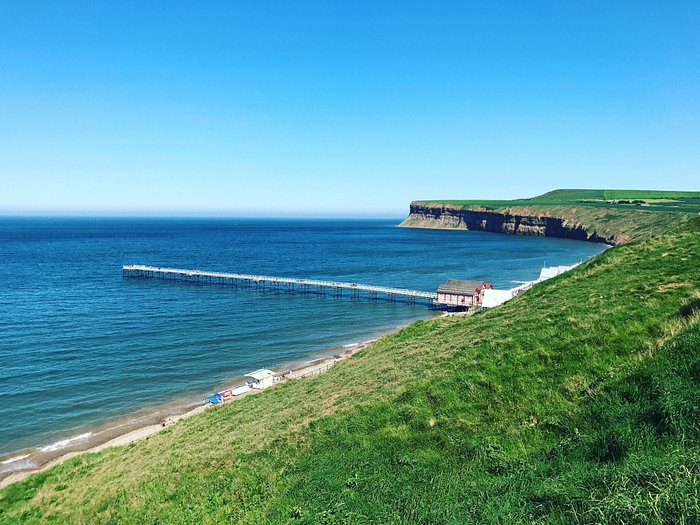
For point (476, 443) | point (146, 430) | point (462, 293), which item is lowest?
point (146, 430)

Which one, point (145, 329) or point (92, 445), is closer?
point (92, 445)

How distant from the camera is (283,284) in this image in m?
90.6

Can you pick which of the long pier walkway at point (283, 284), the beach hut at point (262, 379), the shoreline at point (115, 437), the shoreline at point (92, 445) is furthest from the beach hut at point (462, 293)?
the beach hut at point (262, 379)

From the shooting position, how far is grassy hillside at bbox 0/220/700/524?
29.1ft

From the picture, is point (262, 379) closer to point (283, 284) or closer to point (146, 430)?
point (146, 430)

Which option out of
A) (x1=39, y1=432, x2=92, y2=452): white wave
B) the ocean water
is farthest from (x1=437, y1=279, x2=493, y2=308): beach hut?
(x1=39, y1=432, x2=92, y2=452): white wave

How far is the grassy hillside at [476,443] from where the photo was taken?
8859 millimetres

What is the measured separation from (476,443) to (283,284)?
80.3 meters

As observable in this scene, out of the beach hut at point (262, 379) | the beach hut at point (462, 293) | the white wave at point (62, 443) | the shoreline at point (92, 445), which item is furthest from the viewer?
the beach hut at point (462, 293)

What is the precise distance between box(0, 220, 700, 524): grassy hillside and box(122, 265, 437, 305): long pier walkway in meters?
53.7

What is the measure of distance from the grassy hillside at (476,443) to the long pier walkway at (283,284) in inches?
2114

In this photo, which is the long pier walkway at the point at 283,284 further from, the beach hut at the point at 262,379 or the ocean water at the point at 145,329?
the beach hut at the point at 262,379

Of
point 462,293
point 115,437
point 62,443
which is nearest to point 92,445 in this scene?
point 115,437

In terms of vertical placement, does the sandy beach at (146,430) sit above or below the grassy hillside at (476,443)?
below
